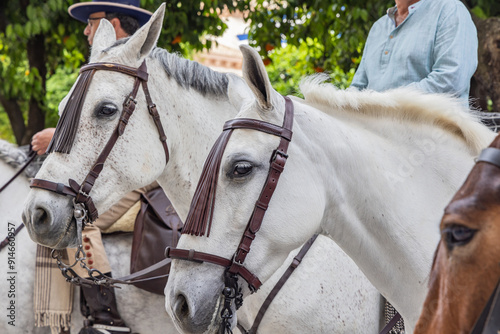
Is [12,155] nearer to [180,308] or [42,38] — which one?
[180,308]

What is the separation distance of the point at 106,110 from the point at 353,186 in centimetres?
135

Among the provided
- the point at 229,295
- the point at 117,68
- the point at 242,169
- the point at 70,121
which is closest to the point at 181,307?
the point at 229,295

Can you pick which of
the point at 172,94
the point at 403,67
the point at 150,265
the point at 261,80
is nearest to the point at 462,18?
the point at 403,67

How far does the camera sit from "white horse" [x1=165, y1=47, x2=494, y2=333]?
2029 mm

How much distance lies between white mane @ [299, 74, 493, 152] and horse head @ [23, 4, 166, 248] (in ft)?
3.34

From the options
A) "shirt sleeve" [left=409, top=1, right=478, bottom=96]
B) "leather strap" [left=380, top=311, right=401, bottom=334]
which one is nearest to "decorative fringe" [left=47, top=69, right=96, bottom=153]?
"shirt sleeve" [left=409, top=1, right=478, bottom=96]

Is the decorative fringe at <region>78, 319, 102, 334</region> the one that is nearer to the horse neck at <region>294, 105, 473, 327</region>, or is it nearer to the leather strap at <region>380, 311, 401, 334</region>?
the leather strap at <region>380, 311, 401, 334</region>

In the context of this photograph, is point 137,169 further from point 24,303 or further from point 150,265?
point 24,303

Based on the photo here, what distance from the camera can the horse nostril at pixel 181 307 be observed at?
1986 mm

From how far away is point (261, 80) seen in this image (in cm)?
213

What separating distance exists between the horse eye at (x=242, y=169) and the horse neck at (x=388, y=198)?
23 centimetres

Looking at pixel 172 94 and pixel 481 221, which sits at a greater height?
pixel 481 221

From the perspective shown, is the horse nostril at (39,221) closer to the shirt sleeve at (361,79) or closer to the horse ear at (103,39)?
the horse ear at (103,39)

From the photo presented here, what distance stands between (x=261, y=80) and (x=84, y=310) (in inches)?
A: 89.3
